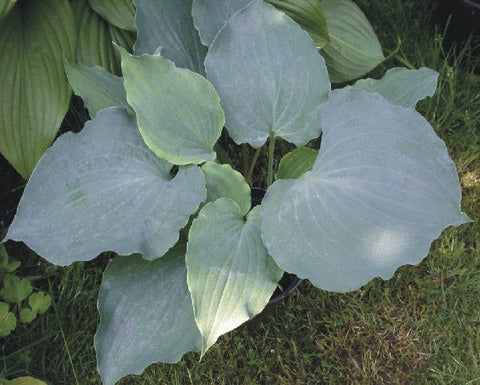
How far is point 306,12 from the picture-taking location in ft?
5.57

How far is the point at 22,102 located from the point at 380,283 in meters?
1.14

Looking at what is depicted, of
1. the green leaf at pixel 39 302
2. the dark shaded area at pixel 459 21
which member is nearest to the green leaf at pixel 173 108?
the green leaf at pixel 39 302

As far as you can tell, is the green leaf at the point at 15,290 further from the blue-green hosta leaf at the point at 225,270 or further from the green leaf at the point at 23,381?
the blue-green hosta leaf at the point at 225,270

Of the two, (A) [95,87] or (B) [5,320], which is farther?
(B) [5,320]

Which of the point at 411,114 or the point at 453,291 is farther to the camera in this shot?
the point at 453,291

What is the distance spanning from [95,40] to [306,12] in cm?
60

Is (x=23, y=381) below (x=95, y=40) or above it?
below

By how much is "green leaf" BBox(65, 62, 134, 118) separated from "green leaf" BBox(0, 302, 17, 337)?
571 mm

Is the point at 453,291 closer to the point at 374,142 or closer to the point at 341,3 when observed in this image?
the point at 374,142

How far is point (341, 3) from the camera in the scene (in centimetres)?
199

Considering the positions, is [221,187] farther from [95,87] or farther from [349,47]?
[349,47]

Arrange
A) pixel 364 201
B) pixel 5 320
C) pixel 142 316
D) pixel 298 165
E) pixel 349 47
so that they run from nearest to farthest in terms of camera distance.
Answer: pixel 364 201 < pixel 142 316 < pixel 298 165 < pixel 5 320 < pixel 349 47

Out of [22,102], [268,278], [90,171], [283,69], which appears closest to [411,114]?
[283,69]

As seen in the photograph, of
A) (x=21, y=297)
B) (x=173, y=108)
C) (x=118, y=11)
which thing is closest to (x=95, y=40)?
(x=118, y=11)
